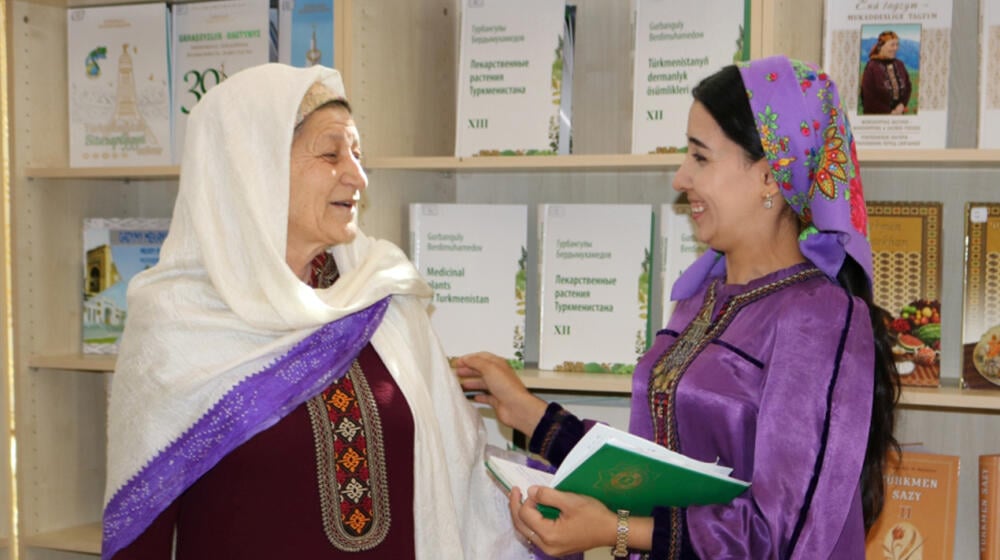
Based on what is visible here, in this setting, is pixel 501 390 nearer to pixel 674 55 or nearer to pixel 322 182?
pixel 322 182

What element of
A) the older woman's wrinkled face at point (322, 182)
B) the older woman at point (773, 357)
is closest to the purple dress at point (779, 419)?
the older woman at point (773, 357)

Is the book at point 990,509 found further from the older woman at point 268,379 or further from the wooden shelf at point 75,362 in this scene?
the wooden shelf at point 75,362

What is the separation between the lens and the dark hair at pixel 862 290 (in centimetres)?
163

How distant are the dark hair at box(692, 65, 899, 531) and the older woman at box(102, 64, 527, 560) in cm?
61

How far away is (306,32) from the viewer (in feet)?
8.43

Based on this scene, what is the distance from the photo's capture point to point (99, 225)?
2854 mm

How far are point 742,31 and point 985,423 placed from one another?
1.03 m

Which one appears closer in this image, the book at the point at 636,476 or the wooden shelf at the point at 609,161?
the book at the point at 636,476

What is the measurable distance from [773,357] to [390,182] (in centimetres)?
119

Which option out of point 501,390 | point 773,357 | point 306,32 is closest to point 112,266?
point 306,32

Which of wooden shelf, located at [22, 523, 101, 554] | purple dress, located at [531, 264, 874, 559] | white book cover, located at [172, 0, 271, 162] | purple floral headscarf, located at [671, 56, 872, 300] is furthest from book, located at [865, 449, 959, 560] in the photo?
wooden shelf, located at [22, 523, 101, 554]

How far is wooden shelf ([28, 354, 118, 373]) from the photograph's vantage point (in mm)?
2699

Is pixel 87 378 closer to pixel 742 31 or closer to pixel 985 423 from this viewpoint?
pixel 742 31

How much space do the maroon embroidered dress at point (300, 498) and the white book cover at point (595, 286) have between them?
30.5 inches
